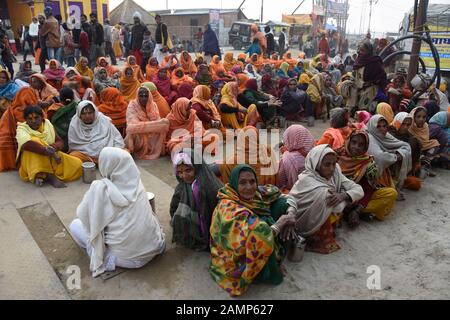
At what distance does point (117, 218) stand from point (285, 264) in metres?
1.47

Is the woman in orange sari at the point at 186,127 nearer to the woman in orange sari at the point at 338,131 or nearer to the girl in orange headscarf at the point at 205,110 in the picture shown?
the girl in orange headscarf at the point at 205,110

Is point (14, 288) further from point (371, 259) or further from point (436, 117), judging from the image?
point (436, 117)

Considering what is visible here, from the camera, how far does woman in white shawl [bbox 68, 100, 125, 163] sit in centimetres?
489

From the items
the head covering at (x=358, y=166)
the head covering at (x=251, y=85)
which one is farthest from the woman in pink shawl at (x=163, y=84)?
the head covering at (x=358, y=166)

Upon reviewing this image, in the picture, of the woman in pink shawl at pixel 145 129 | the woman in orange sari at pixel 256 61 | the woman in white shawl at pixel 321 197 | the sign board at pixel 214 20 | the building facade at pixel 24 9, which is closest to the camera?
the woman in white shawl at pixel 321 197

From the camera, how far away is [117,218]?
2.83m

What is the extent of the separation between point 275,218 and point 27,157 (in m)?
3.26

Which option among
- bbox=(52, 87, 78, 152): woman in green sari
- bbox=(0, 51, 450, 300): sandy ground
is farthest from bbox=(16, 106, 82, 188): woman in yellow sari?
bbox=(52, 87, 78, 152): woman in green sari

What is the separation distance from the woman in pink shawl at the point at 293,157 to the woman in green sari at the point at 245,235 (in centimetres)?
88

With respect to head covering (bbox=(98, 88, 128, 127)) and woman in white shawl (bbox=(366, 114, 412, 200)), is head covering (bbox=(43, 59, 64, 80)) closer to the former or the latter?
head covering (bbox=(98, 88, 128, 127))

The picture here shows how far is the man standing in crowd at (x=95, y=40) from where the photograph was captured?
1024 cm
